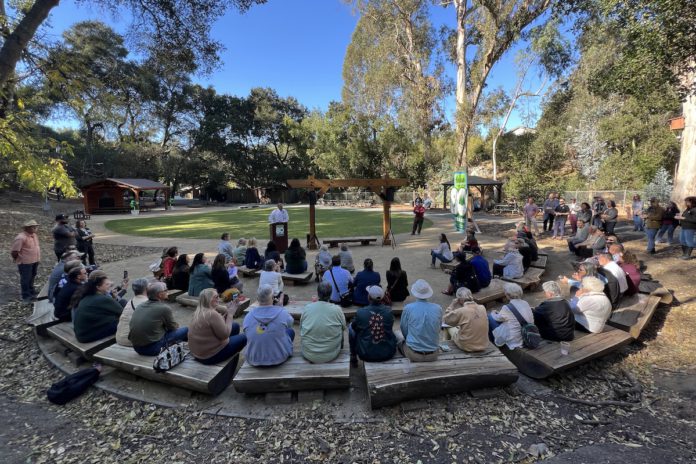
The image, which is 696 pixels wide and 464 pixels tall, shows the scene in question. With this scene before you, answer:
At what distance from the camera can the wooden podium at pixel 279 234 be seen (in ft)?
38.8

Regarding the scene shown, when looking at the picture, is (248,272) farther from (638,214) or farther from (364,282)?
(638,214)

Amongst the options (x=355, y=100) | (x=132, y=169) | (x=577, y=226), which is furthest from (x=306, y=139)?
(x=577, y=226)

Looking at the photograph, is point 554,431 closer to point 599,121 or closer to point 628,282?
point 628,282

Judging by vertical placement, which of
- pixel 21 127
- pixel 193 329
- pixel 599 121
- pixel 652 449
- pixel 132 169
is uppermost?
pixel 599 121

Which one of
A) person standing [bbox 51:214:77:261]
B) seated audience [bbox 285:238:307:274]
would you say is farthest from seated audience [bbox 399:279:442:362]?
person standing [bbox 51:214:77:261]

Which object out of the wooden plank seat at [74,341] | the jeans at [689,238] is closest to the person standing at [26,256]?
the wooden plank seat at [74,341]

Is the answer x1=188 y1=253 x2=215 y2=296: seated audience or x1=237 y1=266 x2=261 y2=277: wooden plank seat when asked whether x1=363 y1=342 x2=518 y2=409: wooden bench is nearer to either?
x1=188 y1=253 x2=215 y2=296: seated audience

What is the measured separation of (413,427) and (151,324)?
321cm

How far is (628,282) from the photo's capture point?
6242mm

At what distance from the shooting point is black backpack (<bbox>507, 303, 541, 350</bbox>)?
14.2 feet

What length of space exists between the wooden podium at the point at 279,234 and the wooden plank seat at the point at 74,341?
6.97 meters

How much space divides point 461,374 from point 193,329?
9.87ft

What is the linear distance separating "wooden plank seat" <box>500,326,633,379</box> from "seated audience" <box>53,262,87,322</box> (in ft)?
20.0

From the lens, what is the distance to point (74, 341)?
4.70 meters
